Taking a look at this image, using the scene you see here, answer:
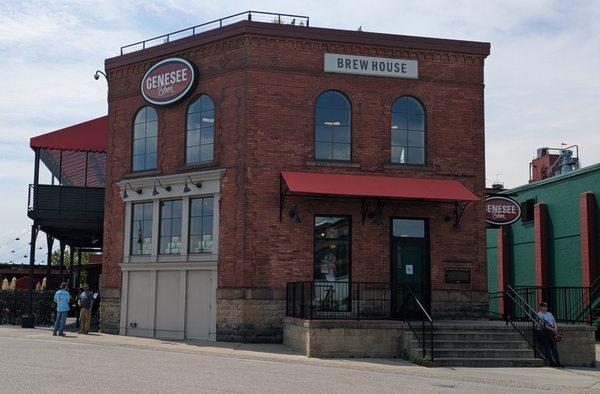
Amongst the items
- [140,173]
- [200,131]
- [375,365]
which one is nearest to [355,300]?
[375,365]

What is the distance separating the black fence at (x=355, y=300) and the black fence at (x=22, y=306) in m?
10.5

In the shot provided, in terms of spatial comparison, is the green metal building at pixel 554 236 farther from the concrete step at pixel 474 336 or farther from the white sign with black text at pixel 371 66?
the concrete step at pixel 474 336

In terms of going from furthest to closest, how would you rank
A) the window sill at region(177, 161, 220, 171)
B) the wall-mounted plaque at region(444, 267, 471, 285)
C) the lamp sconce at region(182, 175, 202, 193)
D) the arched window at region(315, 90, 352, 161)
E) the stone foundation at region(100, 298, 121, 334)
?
the stone foundation at region(100, 298, 121, 334) < the lamp sconce at region(182, 175, 202, 193) < the window sill at region(177, 161, 220, 171) < the arched window at region(315, 90, 352, 161) < the wall-mounted plaque at region(444, 267, 471, 285)

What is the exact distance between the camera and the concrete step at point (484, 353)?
57.4ft

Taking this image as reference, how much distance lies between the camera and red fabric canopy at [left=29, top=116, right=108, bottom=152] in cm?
2562

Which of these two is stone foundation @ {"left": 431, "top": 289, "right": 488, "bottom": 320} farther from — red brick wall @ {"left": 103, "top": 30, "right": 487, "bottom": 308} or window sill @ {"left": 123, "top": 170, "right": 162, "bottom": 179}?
window sill @ {"left": 123, "top": 170, "right": 162, "bottom": 179}

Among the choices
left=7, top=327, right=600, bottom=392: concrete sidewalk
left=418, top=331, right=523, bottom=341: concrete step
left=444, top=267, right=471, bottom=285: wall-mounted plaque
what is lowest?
left=7, top=327, right=600, bottom=392: concrete sidewalk

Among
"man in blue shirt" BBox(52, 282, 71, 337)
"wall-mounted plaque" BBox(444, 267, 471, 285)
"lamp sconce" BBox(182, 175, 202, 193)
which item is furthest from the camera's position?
"man in blue shirt" BBox(52, 282, 71, 337)

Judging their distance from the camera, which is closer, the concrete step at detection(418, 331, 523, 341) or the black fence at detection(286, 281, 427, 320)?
the concrete step at detection(418, 331, 523, 341)

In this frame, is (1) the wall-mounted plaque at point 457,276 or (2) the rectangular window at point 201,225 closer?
(1) the wall-mounted plaque at point 457,276

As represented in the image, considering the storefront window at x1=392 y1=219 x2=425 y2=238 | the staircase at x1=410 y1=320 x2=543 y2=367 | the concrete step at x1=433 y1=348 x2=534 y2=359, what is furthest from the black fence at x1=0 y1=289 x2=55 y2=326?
the concrete step at x1=433 y1=348 x2=534 y2=359

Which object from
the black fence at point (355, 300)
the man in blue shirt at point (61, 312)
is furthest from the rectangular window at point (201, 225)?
the man in blue shirt at point (61, 312)

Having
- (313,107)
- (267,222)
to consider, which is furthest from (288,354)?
(313,107)

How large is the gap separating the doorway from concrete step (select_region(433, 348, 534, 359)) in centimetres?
380
